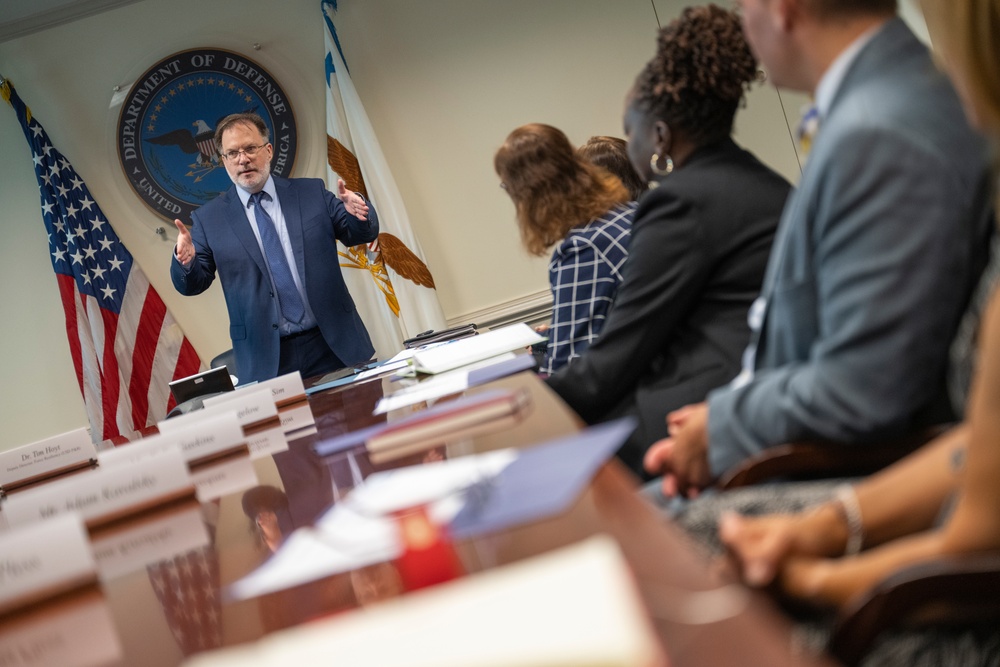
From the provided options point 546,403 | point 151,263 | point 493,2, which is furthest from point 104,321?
point 546,403

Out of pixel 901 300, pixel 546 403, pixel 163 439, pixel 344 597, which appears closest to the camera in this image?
pixel 344 597

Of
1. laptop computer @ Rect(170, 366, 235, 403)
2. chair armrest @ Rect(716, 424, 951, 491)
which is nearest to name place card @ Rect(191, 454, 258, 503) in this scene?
chair armrest @ Rect(716, 424, 951, 491)

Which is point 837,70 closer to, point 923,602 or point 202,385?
point 923,602

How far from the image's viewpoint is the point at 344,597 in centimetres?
80

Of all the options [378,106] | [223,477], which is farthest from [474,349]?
[378,106]

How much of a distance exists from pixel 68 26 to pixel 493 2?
2579mm

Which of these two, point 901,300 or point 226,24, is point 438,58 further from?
point 901,300

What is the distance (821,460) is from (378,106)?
4.97 meters

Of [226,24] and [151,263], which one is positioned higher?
[226,24]

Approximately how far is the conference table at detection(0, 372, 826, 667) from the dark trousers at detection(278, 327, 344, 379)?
2786 mm

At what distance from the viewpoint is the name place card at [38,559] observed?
3.59 ft

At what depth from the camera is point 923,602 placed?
2.66 ft

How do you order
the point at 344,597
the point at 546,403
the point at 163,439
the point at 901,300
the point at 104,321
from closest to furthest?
the point at 344,597, the point at 901,300, the point at 546,403, the point at 163,439, the point at 104,321

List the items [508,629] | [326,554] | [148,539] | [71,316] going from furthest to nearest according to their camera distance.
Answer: [71,316] → [148,539] → [326,554] → [508,629]
